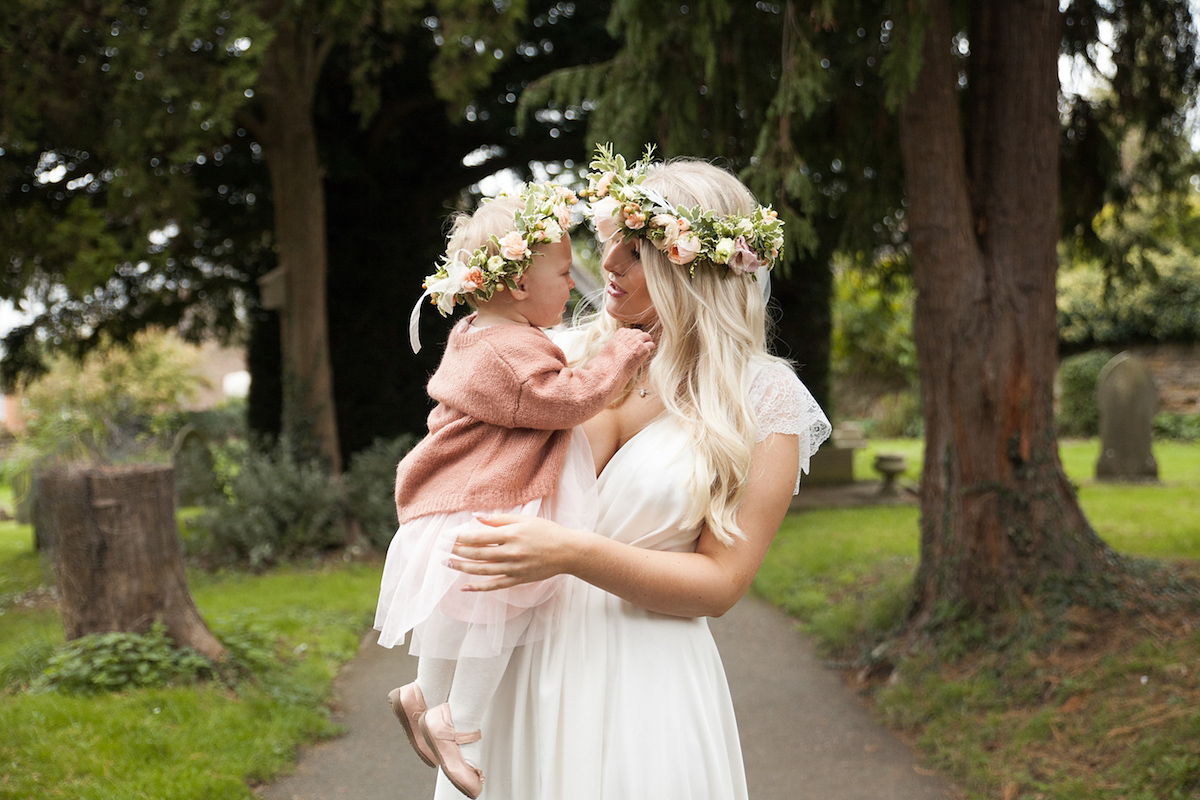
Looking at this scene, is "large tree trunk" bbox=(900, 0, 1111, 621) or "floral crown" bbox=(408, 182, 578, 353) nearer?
"floral crown" bbox=(408, 182, 578, 353)

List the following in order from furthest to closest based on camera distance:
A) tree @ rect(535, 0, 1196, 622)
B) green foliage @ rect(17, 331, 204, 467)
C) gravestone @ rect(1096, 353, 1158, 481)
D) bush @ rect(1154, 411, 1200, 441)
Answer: bush @ rect(1154, 411, 1200, 441)
gravestone @ rect(1096, 353, 1158, 481)
green foliage @ rect(17, 331, 204, 467)
tree @ rect(535, 0, 1196, 622)

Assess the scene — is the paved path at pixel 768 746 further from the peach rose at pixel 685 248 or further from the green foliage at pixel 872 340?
the green foliage at pixel 872 340

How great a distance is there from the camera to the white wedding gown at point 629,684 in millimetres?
1865

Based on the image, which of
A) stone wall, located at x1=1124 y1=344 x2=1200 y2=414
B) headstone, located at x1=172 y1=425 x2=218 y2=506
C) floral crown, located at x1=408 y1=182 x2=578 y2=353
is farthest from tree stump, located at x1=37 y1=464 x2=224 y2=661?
stone wall, located at x1=1124 y1=344 x2=1200 y2=414

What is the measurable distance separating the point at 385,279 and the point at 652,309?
963 centimetres

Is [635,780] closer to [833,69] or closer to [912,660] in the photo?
[912,660]

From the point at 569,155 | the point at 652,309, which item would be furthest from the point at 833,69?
the point at 569,155

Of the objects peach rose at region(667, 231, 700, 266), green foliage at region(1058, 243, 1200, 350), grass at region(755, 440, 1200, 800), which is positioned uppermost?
green foliage at region(1058, 243, 1200, 350)

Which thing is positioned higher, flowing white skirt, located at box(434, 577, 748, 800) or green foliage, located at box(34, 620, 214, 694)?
flowing white skirt, located at box(434, 577, 748, 800)

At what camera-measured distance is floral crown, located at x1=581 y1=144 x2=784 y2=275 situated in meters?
1.89

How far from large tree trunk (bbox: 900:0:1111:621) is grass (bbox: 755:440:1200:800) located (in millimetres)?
289

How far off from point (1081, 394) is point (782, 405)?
59.2ft

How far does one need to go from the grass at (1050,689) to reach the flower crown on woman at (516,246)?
3019 millimetres

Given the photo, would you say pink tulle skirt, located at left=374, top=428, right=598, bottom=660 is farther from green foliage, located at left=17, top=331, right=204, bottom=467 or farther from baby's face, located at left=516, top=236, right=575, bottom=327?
green foliage, located at left=17, top=331, right=204, bottom=467
